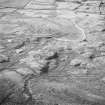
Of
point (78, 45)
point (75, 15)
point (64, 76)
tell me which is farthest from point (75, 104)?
point (75, 15)

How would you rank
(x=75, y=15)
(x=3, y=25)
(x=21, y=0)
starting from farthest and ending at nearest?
1. (x=21, y=0)
2. (x=75, y=15)
3. (x=3, y=25)

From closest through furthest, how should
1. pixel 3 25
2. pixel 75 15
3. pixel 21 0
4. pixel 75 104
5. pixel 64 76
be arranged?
pixel 75 104 < pixel 64 76 < pixel 3 25 < pixel 75 15 < pixel 21 0

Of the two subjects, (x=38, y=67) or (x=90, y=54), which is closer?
(x=38, y=67)

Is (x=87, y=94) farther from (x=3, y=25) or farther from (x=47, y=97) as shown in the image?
(x=3, y=25)

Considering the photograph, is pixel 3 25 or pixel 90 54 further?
pixel 3 25

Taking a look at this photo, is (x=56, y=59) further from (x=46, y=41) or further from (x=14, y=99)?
(x=14, y=99)

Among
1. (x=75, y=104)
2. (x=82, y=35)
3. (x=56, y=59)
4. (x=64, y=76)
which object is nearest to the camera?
(x=75, y=104)

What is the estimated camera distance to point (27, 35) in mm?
2496

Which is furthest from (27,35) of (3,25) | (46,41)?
(3,25)

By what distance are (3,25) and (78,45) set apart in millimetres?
1057

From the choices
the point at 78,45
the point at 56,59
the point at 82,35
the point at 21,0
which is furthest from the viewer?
the point at 21,0

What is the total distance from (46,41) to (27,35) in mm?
282

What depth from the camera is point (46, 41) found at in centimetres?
233

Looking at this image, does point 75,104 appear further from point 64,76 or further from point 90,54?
point 90,54
